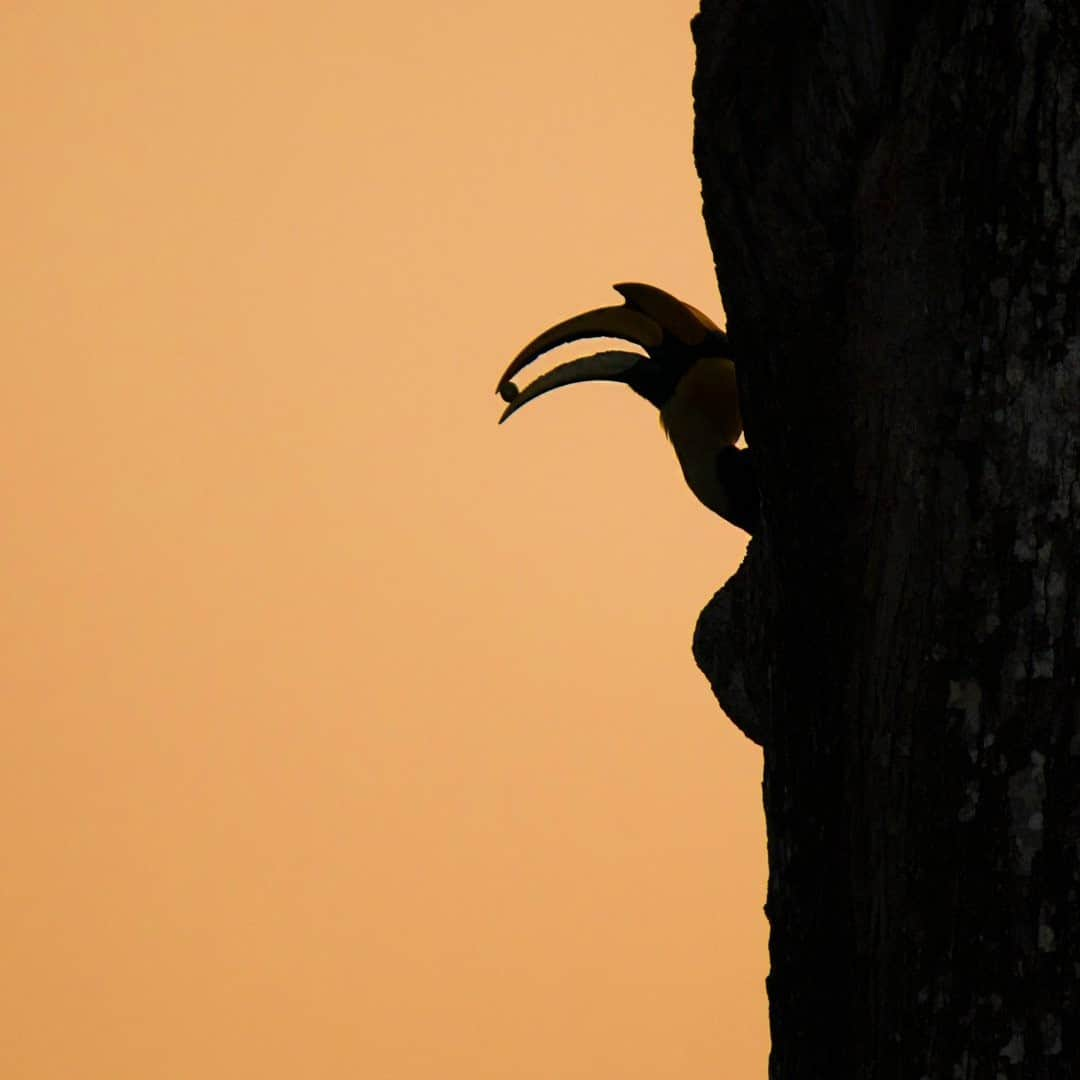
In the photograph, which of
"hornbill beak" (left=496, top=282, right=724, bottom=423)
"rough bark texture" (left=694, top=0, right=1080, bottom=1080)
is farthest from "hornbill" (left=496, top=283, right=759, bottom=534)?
"rough bark texture" (left=694, top=0, right=1080, bottom=1080)

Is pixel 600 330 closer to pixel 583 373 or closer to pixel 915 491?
pixel 583 373

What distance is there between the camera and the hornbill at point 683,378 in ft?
5.25

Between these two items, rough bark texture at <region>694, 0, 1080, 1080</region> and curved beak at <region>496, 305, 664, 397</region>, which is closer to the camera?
rough bark texture at <region>694, 0, 1080, 1080</region>

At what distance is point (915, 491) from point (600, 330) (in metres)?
0.61

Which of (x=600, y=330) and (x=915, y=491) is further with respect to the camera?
(x=600, y=330)

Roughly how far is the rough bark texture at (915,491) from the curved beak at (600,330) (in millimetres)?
439

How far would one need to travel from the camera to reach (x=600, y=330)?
5.18 feet

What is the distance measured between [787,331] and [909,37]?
0.21 metres

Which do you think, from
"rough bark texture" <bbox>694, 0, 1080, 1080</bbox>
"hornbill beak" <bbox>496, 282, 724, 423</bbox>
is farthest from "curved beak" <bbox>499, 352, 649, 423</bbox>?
"rough bark texture" <bbox>694, 0, 1080, 1080</bbox>

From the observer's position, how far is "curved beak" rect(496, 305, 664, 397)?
157 cm

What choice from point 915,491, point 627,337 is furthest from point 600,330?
point 915,491

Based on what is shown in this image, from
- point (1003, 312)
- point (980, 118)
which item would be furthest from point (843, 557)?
point (980, 118)

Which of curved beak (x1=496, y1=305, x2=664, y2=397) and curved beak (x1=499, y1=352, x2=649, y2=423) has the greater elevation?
curved beak (x1=496, y1=305, x2=664, y2=397)

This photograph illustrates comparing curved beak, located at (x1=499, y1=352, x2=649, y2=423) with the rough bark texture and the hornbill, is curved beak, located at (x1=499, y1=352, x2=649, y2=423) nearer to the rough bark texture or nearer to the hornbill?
the hornbill
